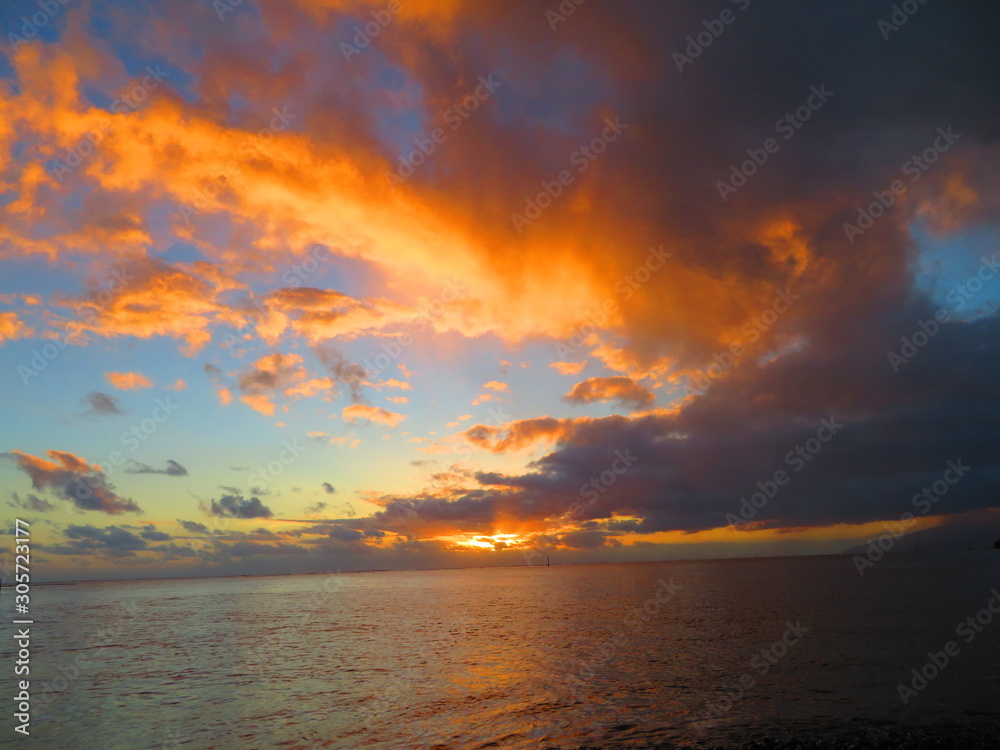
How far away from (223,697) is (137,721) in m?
5.57

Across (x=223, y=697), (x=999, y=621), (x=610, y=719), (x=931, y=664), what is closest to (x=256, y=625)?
(x=223, y=697)

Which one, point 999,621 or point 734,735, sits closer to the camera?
point 734,735

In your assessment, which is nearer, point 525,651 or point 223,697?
point 223,697

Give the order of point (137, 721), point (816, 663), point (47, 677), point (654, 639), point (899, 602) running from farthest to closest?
1. point (899, 602)
2. point (654, 639)
3. point (47, 677)
4. point (816, 663)
5. point (137, 721)

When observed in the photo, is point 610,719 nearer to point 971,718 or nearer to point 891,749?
point 891,749

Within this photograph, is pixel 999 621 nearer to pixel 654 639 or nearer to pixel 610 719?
pixel 654 639

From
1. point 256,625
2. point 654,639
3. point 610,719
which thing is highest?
point 610,719

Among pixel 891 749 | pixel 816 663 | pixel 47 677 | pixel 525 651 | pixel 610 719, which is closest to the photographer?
pixel 891 749

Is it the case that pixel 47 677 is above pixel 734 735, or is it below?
below

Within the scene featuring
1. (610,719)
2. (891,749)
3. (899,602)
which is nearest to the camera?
(891,749)

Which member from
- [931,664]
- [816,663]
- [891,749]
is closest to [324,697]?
[891,749]

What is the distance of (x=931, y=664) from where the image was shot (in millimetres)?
34844

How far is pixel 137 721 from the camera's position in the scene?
29.1m

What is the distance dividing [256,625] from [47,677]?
36.8 m
